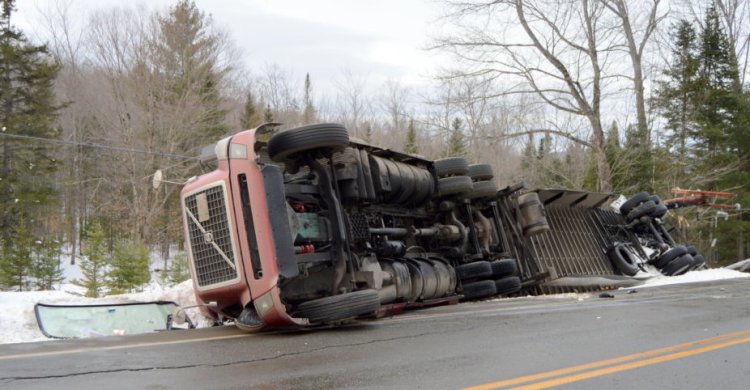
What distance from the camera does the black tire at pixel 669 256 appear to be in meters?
14.2

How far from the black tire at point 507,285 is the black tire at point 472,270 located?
2.02 feet

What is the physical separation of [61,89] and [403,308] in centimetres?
3410

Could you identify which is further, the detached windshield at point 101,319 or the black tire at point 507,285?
the black tire at point 507,285

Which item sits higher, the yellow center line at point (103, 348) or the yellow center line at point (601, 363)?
the yellow center line at point (103, 348)

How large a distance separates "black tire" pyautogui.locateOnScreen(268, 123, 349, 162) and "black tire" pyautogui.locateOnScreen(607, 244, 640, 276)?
9.07m

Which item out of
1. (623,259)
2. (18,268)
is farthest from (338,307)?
(18,268)

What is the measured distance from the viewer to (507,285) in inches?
391

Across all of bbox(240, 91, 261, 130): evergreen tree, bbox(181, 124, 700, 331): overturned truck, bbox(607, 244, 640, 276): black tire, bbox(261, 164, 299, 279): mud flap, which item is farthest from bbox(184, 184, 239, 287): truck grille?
bbox(240, 91, 261, 130): evergreen tree

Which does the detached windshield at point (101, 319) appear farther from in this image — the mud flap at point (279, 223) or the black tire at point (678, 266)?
the black tire at point (678, 266)

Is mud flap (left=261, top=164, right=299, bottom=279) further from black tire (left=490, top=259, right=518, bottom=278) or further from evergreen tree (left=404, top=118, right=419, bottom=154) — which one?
evergreen tree (left=404, top=118, right=419, bottom=154)

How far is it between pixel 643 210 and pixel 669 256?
122 cm

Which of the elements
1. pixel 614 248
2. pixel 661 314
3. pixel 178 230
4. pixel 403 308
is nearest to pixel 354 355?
pixel 403 308

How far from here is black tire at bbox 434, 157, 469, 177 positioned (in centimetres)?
942

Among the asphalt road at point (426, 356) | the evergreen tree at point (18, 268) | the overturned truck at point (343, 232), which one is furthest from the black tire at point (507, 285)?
the evergreen tree at point (18, 268)
